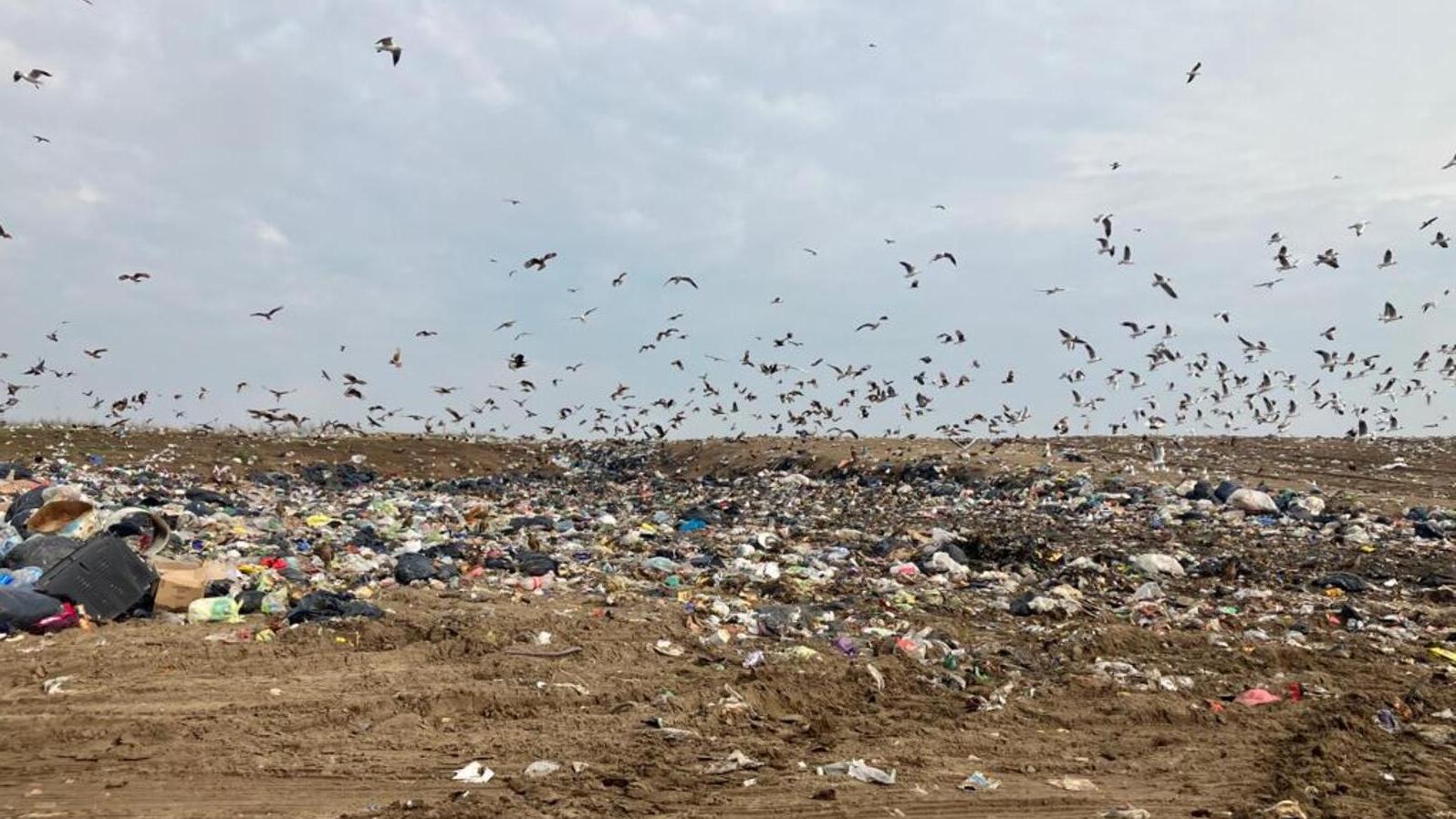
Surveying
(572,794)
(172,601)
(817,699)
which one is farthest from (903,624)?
(172,601)

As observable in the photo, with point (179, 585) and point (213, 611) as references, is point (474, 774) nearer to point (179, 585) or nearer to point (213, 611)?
point (213, 611)

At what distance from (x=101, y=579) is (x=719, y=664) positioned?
133 inches

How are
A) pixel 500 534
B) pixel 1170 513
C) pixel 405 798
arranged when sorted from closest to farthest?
pixel 405 798 < pixel 500 534 < pixel 1170 513

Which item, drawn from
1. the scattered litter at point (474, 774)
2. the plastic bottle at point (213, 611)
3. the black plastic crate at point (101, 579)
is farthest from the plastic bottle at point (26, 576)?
the scattered litter at point (474, 774)

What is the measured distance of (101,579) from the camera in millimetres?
5004

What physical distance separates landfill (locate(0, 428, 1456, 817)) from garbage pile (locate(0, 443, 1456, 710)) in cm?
4

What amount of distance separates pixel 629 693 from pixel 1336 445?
1891cm

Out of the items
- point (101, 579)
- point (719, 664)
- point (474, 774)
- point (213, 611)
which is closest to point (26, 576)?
point (101, 579)

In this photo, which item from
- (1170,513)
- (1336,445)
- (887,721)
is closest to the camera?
(887,721)

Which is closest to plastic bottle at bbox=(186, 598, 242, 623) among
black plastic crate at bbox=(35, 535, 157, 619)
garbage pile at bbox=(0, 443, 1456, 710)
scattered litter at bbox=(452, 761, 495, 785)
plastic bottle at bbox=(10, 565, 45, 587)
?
garbage pile at bbox=(0, 443, 1456, 710)

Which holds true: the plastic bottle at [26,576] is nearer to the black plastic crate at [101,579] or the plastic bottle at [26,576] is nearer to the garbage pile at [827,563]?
the garbage pile at [827,563]

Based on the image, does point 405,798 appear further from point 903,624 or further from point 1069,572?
point 1069,572

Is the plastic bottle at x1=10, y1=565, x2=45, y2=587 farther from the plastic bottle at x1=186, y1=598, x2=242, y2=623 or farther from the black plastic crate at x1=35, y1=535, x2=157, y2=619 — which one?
the plastic bottle at x1=186, y1=598, x2=242, y2=623

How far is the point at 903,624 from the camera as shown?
577cm
